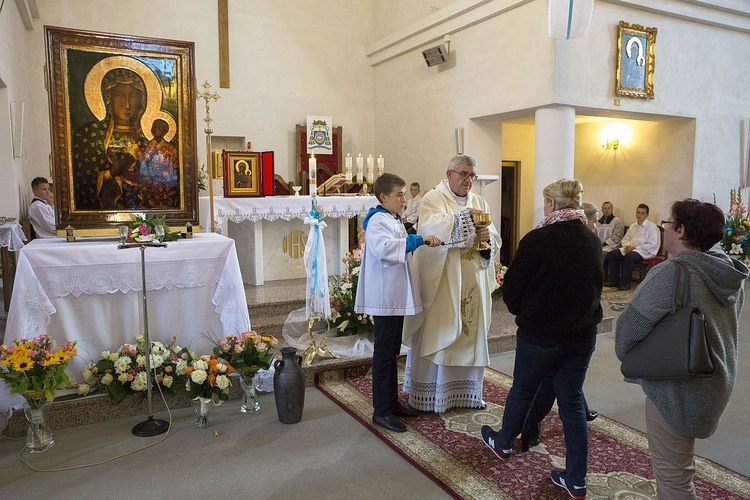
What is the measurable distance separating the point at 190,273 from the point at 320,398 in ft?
4.57

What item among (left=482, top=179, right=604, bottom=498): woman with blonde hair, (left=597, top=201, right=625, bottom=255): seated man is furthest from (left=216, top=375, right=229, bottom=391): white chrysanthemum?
(left=597, top=201, right=625, bottom=255): seated man

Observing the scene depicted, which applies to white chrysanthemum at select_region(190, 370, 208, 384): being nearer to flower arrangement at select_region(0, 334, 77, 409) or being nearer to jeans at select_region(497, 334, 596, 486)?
flower arrangement at select_region(0, 334, 77, 409)

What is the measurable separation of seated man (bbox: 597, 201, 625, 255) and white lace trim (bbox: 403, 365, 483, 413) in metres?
6.51

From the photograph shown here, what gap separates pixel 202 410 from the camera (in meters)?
3.95

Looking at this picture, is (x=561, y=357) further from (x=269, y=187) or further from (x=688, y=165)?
(x=688, y=165)

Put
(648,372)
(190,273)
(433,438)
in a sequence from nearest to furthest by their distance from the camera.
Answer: (648,372) < (433,438) < (190,273)

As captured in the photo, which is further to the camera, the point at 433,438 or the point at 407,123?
the point at 407,123

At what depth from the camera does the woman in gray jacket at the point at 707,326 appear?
225 centimetres

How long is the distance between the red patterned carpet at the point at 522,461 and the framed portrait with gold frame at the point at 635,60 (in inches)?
252

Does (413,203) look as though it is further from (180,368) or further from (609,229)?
(180,368)

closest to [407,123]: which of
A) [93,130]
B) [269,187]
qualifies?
[269,187]

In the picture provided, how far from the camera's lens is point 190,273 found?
441 cm

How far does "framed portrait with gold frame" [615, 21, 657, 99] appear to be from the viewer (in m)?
8.65

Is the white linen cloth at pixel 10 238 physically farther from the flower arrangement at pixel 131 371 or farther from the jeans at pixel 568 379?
the jeans at pixel 568 379
